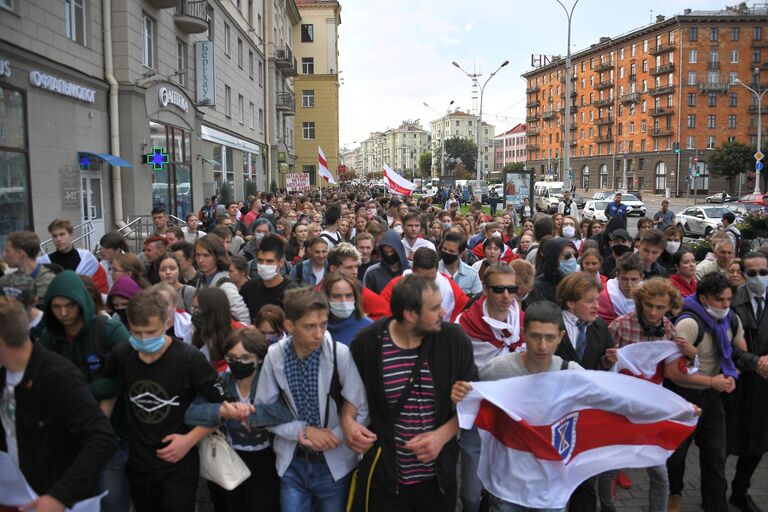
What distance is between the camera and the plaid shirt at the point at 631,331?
4.30 metres

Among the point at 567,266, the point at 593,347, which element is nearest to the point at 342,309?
the point at 593,347

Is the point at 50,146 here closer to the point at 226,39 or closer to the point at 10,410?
the point at 10,410

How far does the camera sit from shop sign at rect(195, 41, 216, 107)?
902 inches

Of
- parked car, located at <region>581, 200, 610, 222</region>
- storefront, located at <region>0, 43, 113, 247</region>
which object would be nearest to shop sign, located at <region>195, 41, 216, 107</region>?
storefront, located at <region>0, 43, 113, 247</region>

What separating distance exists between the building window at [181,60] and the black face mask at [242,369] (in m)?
20.1

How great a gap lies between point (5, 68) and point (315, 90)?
168ft

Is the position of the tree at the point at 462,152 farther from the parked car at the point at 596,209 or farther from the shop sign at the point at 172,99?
the shop sign at the point at 172,99

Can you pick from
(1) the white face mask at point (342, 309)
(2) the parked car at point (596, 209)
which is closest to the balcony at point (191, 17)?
(1) the white face mask at point (342, 309)

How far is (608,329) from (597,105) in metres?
101

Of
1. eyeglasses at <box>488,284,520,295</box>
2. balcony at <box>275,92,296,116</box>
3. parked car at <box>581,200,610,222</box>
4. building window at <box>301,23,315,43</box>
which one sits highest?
building window at <box>301,23,315,43</box>

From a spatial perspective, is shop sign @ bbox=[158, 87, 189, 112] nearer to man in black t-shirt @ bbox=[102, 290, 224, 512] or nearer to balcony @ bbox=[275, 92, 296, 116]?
man in black t-shirt @ bbox=[102, 290, 224, 512]

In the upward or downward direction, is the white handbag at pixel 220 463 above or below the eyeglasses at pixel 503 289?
below

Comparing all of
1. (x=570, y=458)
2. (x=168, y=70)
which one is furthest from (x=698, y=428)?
(x=168, y=70)

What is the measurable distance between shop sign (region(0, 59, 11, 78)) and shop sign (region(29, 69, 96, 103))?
31.2 inches
